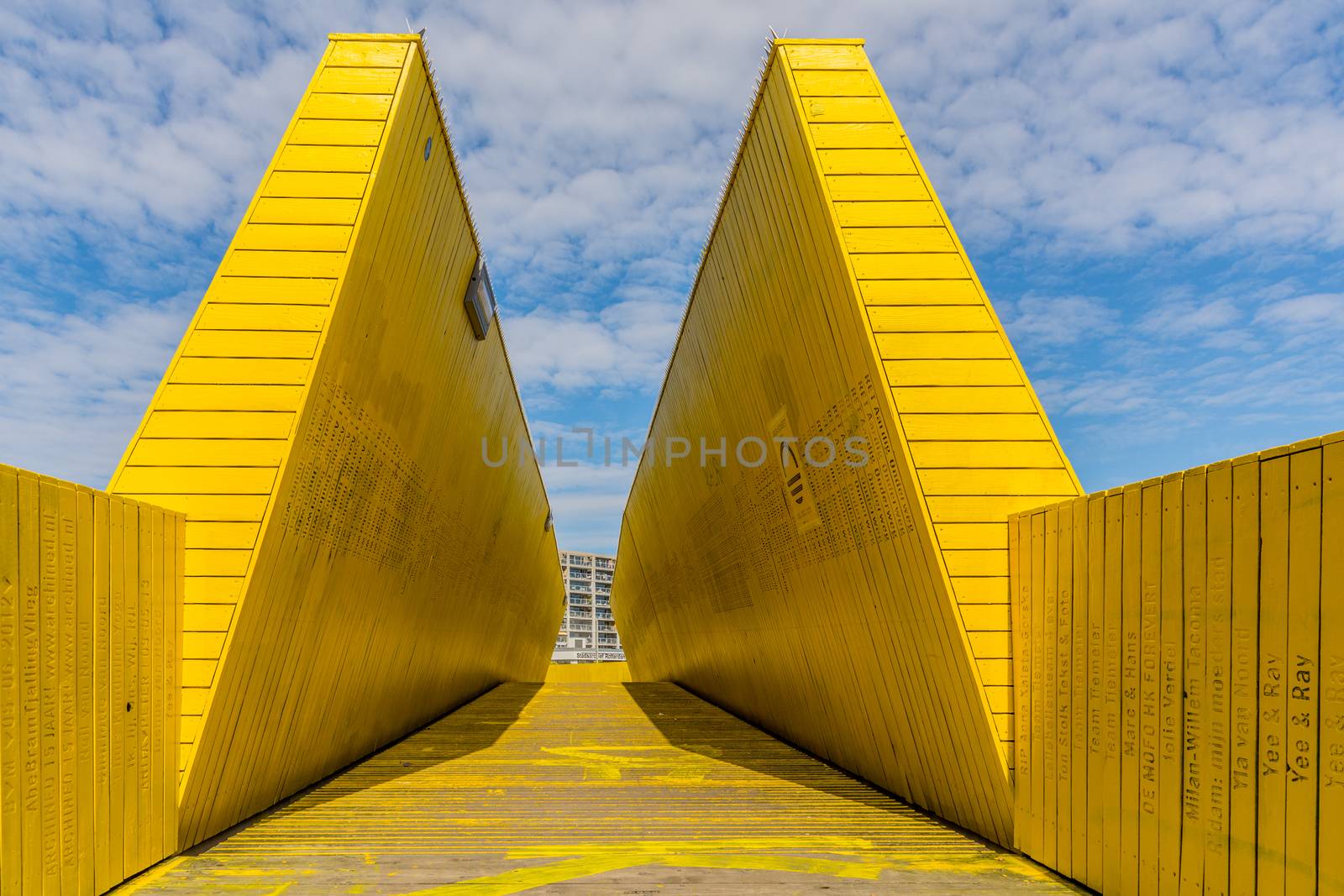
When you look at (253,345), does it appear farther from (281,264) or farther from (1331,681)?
(1331,681)

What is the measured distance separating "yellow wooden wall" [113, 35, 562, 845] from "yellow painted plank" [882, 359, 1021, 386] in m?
3.69

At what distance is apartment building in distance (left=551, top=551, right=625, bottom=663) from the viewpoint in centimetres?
8438

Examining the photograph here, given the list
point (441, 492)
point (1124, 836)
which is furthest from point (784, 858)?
point (441, 492)

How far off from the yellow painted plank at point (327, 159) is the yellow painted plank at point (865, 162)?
329 cm

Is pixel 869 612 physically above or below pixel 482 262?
below

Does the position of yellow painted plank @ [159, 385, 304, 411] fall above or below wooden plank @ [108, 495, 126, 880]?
above

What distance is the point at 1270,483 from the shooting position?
2740mm

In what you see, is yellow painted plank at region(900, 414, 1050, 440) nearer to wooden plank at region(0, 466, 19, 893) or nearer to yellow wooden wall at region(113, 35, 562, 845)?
yellow wooden wall at region(113, 35, 562, 845)

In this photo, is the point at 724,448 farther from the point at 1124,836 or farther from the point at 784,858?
the point at 1124,836

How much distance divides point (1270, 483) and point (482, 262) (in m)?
7.73

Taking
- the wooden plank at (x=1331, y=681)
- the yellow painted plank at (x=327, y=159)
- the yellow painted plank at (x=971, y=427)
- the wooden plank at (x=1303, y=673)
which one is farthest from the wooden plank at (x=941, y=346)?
the yellow painted plank at (x=327, y=159)

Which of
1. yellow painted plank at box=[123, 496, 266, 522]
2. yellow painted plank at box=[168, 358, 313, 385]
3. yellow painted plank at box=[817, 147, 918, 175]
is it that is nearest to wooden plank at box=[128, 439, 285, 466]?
yellow painted plank at box=[123, 496, 266, 522]

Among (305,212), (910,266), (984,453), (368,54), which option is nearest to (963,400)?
(984,453)

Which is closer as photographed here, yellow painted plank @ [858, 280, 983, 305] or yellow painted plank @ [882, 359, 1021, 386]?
yellow painted plank @ [882, 359, 1021, 386]
